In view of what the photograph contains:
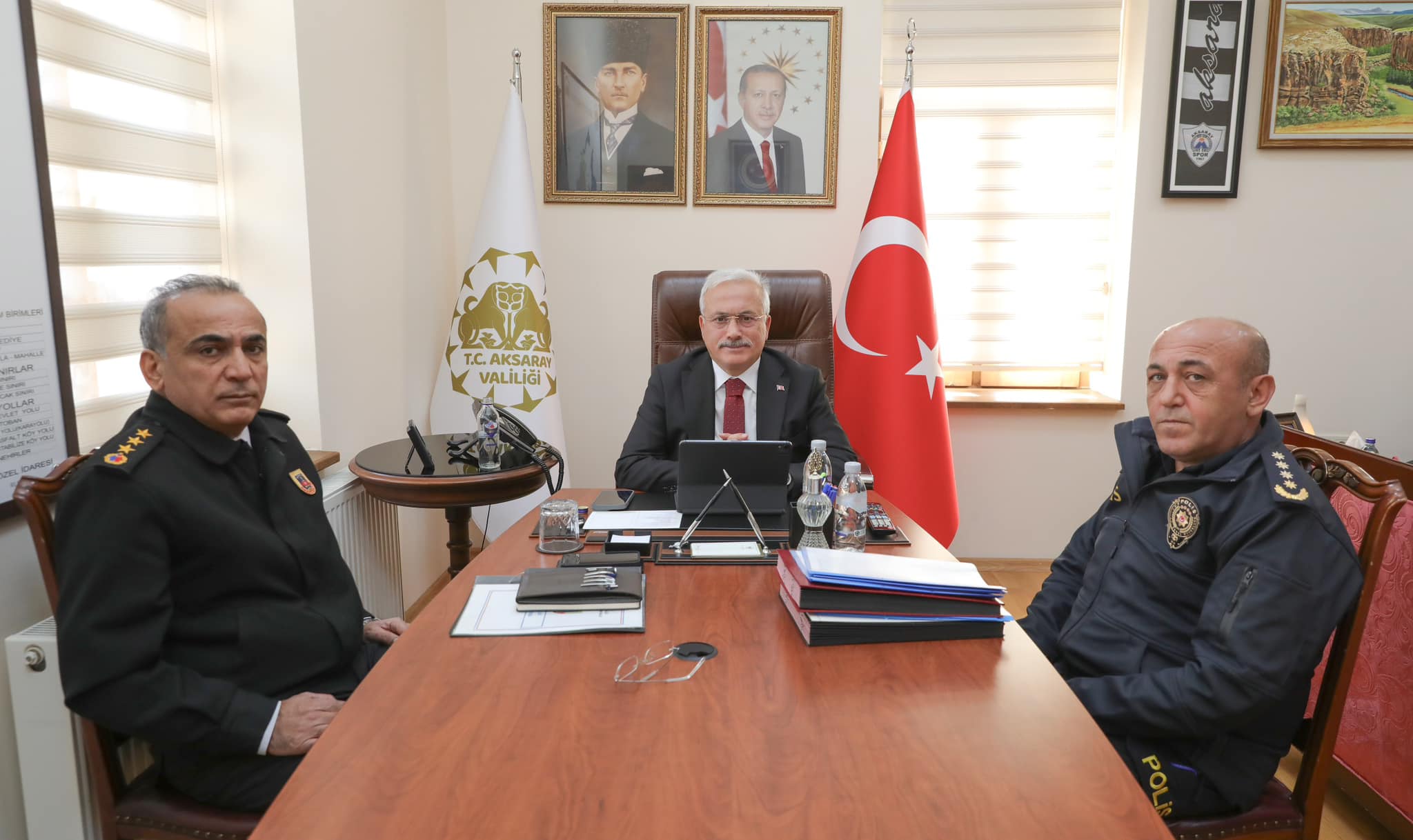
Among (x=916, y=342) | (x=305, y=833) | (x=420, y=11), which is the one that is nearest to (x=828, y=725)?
(x=305, y=833)

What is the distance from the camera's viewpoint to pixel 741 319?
2443 millimetres

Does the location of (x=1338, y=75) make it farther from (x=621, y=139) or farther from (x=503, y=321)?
(x=503, y=321)

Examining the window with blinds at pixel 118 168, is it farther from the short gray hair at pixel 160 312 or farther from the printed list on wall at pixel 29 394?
the short gray hair at pixel 160 312

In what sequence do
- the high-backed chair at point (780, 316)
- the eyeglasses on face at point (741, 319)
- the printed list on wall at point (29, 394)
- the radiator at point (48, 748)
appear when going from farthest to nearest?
the high-backed chair at point (780, 316), the eyeglasses on face at point (741, 319), the printed list on wall at point (29, 394), the radiator at point (48, 748)

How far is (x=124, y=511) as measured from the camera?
1.25 metres

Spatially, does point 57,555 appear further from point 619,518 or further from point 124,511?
point 619,518

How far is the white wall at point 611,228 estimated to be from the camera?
3.46 metres

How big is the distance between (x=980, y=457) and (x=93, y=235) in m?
3.17

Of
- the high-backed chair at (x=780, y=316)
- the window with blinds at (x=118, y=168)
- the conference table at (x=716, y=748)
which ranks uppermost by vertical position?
the window with blinds at (x=118, y=168)

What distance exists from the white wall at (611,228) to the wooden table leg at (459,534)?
1.20 m

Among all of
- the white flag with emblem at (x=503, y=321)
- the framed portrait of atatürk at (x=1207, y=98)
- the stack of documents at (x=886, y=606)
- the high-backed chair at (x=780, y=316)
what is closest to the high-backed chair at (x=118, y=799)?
the stack of documents at (x=886, y=606)

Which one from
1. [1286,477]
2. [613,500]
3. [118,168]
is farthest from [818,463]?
[118,168]

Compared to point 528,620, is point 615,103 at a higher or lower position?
higher

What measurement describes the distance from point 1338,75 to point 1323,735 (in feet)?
10.3
